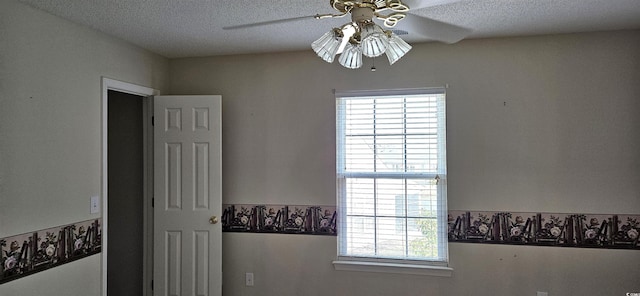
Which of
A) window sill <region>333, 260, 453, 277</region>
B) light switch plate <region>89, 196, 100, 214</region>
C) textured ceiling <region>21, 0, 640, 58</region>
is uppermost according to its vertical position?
textured ceiling <region>21, 0, 640, 58</region>

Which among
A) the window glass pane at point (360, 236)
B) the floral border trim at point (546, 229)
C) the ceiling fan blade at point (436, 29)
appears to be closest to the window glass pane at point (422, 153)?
the floral border trim at point (546, 229)

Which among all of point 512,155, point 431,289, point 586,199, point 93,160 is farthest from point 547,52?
point 93,160

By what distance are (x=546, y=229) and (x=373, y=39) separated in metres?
2.27

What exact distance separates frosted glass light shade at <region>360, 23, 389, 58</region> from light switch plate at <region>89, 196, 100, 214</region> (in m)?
2.22

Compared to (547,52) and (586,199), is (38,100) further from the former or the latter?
(586,199)

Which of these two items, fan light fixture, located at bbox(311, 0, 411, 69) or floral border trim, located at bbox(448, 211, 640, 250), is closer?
fan light fixture, located at bbox(311, 0, 411, 69)

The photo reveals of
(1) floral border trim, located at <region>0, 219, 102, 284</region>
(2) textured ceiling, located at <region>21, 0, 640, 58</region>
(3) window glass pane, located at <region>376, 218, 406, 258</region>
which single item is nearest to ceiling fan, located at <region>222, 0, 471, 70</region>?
(2) textured ceiling, located at <region>21, 0, 640, 58</region>

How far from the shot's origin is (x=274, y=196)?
3488 millimetres

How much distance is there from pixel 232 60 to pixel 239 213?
54.1 inches

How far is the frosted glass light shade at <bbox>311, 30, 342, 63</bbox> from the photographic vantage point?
164 cm

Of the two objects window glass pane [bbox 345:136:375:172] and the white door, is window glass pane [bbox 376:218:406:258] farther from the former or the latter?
the white door

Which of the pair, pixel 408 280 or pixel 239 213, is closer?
pixel 408 280

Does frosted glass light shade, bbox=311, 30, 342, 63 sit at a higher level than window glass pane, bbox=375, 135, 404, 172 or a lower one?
higher

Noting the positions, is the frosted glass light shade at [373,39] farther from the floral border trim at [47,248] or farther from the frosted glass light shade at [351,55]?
the floral border trim at [47,248]
